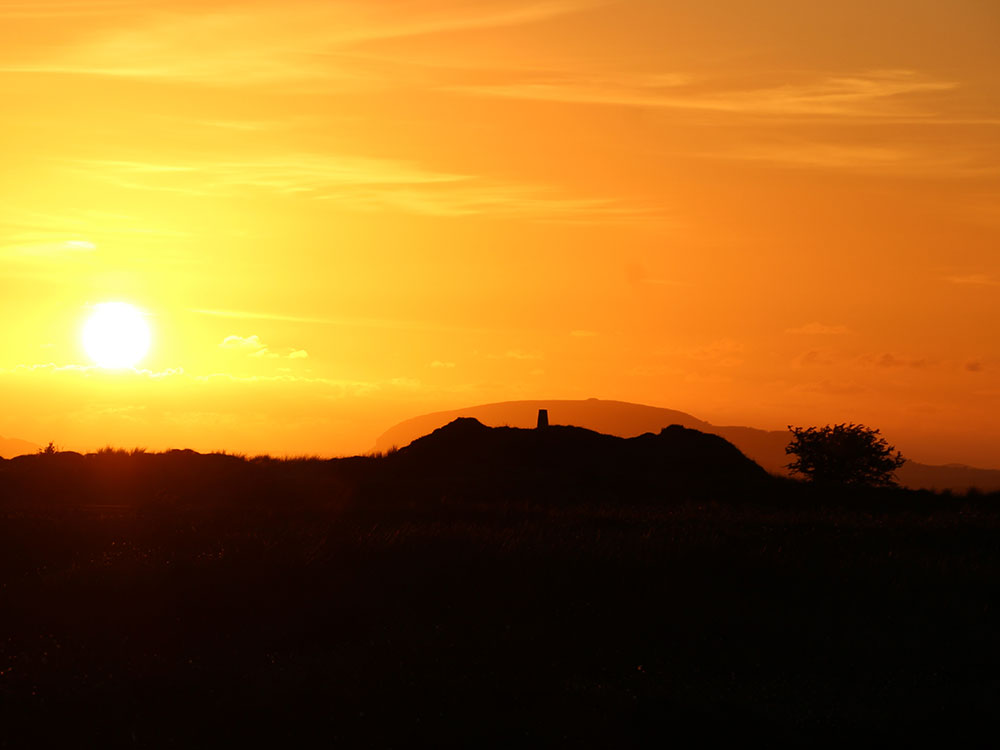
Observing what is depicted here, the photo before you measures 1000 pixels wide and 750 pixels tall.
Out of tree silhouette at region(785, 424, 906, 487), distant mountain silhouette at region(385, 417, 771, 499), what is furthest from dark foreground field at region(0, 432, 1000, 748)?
tree silhouette at region(785, 424, 906, 487)

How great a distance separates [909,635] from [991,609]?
10.0 feet

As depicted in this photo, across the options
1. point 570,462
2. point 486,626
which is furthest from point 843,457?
point 486,626

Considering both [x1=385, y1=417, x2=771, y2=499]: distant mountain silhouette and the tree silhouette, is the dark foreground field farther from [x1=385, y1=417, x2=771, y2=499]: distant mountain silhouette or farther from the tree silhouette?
the tree silhouette

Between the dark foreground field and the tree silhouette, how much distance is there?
3260 cm

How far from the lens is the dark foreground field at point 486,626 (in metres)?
14.5

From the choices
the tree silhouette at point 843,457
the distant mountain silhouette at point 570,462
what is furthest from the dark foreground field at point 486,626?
the tree silhouette at point 843,457

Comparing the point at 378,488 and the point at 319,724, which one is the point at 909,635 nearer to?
the point at 319,724

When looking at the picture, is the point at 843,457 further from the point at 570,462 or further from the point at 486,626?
the point at 486,626

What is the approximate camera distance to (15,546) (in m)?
23.8

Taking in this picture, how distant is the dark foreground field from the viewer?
14508 millimetres

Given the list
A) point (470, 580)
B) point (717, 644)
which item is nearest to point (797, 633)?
point (717, 644)

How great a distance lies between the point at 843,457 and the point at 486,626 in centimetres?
4926

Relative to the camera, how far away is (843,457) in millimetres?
63812

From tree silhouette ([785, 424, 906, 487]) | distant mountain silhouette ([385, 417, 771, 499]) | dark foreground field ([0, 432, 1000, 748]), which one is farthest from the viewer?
tree silhouette ([785, 424, 906, 487])
